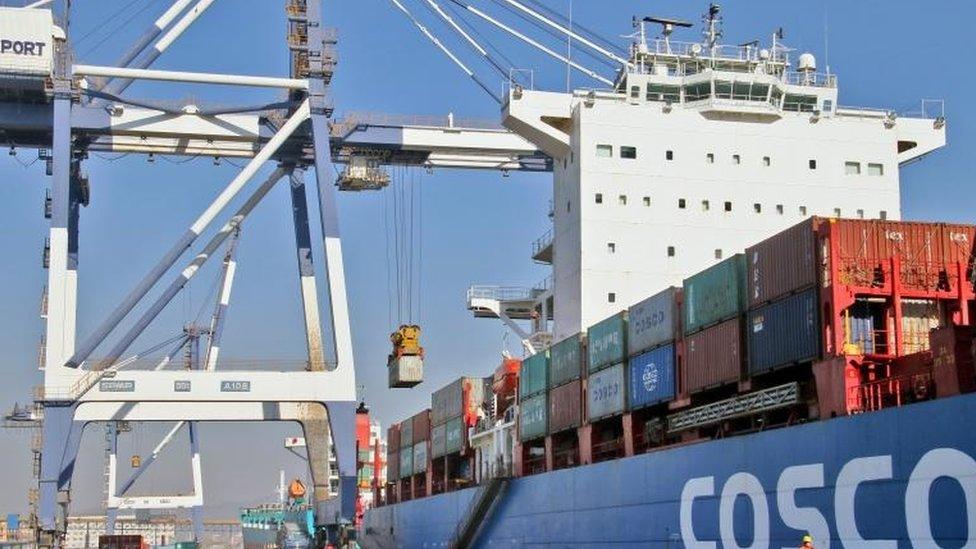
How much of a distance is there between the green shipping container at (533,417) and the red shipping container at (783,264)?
384 inches

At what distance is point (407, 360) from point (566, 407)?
24.8 ft

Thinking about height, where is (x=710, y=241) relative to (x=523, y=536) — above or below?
above

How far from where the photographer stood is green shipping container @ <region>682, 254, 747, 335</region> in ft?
65.6

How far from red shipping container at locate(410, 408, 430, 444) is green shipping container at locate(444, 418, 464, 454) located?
291 centimetres

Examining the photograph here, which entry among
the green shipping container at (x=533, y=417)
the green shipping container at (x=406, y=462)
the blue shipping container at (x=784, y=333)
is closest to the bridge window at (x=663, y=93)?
the green shipping container at (x=533, y=417)

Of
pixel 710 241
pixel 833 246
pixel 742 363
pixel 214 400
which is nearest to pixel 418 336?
pixel 214 400

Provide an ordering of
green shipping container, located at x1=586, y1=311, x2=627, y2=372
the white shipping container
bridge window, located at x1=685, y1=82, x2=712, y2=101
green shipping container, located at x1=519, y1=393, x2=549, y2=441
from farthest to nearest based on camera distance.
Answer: bridge window, located at x1=685, y1=82, x2=712, y2=101 < the white shipping container < green shipping container, located at x1=519, y1=393, x2=549, y2=441 < green shipping container, located at x1=586, y1=311, x2=627, y2=372

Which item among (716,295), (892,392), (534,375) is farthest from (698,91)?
(892,392)

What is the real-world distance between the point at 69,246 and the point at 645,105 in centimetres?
1605

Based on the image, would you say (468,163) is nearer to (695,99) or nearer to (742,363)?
(695,99)

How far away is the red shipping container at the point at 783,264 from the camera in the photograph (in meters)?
18.1

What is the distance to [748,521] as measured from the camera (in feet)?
62.1

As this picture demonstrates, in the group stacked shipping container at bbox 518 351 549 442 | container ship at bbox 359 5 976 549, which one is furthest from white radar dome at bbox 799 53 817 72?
stacked shipping container at bbox 518 351 549 442

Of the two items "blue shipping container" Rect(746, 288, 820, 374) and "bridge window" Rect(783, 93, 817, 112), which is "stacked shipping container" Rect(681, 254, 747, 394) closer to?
"blue shipping container" Rect(746, 288, 820, 374)
